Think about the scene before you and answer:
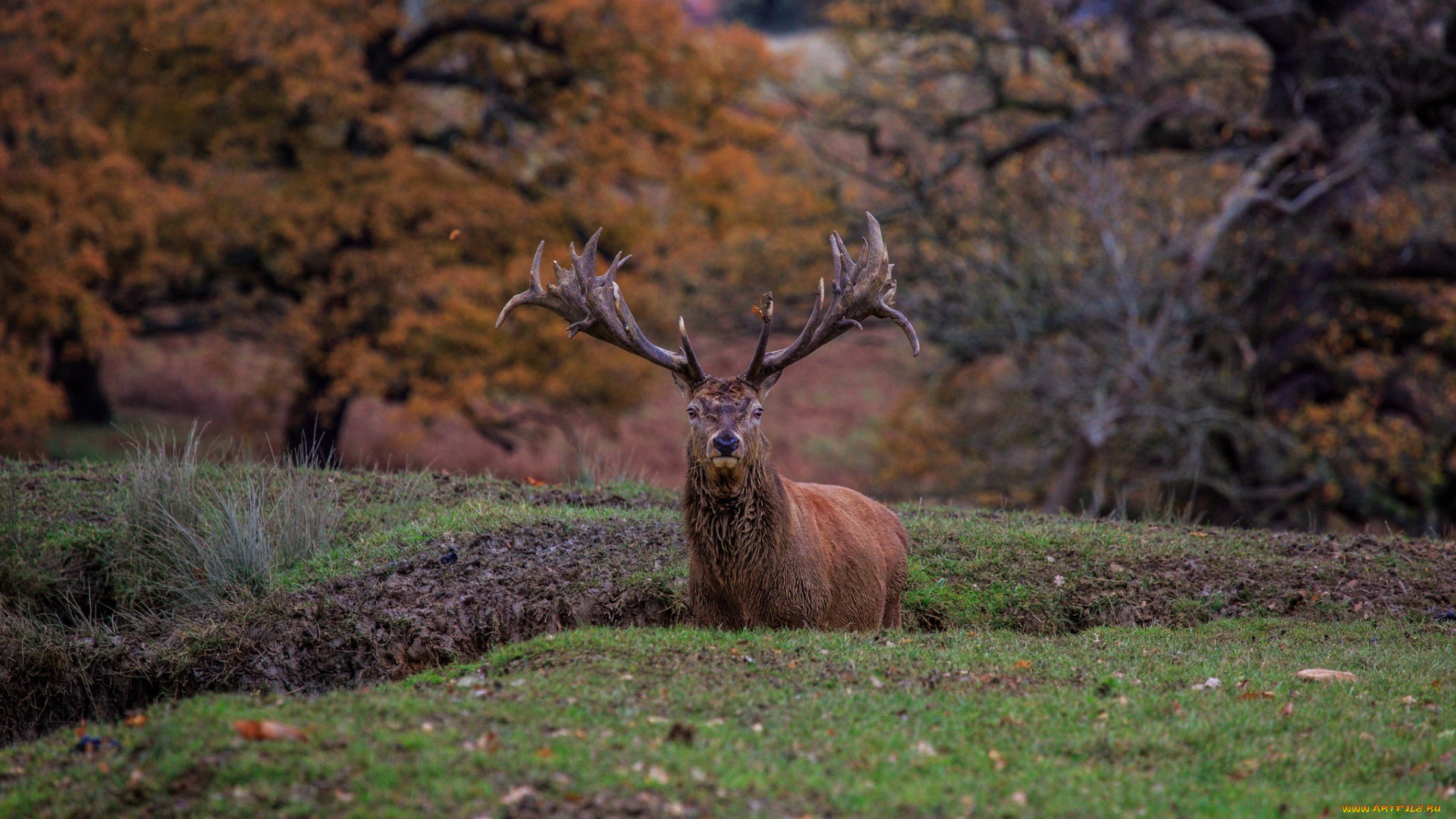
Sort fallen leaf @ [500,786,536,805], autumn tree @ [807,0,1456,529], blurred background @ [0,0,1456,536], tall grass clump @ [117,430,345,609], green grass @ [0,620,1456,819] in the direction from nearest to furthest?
fallen leaf @ [500,786,536,805] < green grass @ [0,620,1456,819] < tall grass clump @ [117,430,345,609] < autumn tree @ [807,0,1456,529] < blurred background @ [0,0,1456,536]

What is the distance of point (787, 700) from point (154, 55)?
772 inches

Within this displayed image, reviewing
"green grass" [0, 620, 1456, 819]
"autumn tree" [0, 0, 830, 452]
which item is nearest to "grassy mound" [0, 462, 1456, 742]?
"green grass" [0, 620, 1456, 819]

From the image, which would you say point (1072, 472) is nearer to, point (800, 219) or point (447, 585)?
point (800, 219)

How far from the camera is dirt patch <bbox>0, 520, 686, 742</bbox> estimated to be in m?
8.10

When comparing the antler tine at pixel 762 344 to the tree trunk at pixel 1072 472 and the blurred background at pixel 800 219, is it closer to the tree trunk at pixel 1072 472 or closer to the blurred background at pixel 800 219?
the blurred background at pixel 800 219

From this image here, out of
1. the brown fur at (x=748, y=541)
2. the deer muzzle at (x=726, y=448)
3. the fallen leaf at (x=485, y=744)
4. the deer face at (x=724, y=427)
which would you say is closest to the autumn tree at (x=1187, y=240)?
the brown fur at (x=748, y=541)

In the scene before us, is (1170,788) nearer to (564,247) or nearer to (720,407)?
(720,407)

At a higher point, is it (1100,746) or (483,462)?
(1100,746)

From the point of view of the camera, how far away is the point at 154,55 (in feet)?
71.3

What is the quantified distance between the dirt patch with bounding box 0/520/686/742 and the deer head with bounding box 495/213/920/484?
1466 millimetres

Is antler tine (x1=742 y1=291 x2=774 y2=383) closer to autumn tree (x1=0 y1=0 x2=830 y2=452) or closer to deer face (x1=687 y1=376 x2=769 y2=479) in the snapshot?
deer face (x1=687 y1=376 x2=769 y2=479)

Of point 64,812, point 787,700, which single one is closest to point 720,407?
point 787,700

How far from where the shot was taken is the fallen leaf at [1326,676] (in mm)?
7207

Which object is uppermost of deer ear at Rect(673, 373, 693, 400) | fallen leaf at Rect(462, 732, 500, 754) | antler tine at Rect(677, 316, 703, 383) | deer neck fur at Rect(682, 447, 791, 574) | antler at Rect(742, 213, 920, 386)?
antler at Rect(742, 213, 920, 386)
